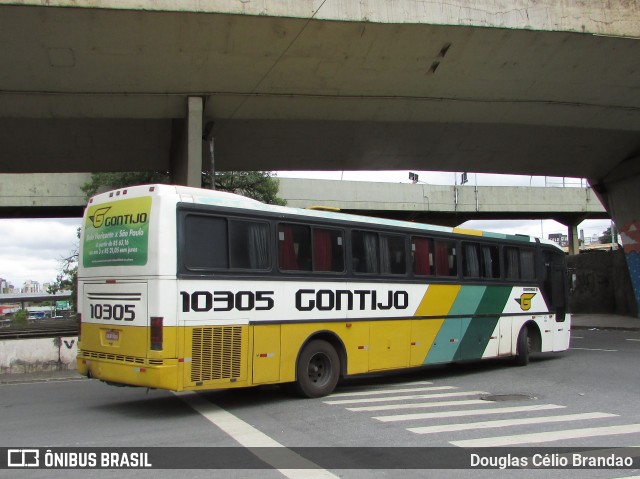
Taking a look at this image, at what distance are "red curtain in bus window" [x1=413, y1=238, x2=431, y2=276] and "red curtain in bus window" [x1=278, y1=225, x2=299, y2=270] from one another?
10.3 ft

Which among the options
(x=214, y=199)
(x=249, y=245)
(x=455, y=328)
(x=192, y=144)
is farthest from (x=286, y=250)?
(x=192, y=144)

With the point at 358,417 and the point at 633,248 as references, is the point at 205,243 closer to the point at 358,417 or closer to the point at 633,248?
the point at 358,417

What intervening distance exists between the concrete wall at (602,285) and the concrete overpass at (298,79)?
11.5 metres

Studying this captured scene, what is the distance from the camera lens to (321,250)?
1032cm

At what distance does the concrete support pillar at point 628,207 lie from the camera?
2673 centimetres

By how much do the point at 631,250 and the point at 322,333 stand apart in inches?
876

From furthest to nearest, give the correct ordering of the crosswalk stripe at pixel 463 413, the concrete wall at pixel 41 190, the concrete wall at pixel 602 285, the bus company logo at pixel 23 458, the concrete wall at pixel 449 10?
the concrete wall at pixel 41 190 < the concrete wall at pixel 602 285 < the concrete wall at pixel 449 10 < the crosswalk stripe at pixel 463 413 < the bus company logo at pixel 23 458

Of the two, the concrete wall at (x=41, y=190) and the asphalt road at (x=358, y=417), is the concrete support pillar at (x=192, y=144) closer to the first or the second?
the asphalt road at (x=358, y=417)

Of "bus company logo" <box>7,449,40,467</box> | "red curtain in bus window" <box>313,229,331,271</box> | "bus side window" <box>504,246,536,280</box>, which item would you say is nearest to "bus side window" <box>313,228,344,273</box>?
"red curtain in bus window" <box>313,229,331,271</box>

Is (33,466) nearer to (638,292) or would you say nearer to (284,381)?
(284,381)

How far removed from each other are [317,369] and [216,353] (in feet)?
7.30

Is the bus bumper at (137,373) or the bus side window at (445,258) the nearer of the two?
the bus bumper at (137,373)

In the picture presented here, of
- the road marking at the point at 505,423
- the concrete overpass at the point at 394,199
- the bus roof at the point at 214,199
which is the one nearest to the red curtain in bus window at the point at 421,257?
the bus roof at the point at 214,199

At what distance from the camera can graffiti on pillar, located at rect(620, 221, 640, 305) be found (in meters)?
26.9
